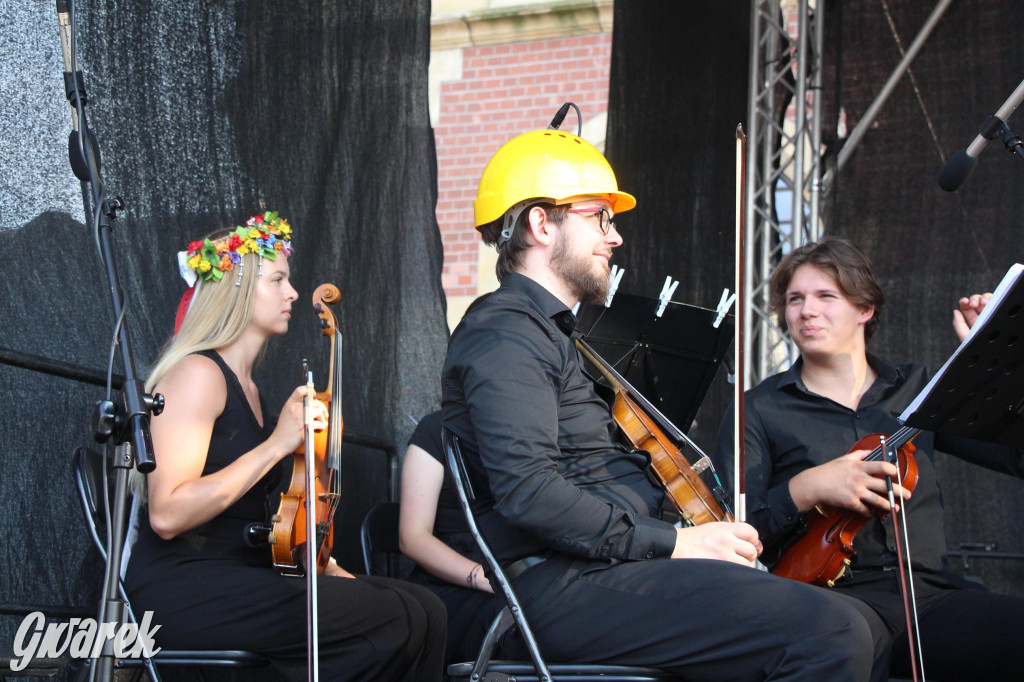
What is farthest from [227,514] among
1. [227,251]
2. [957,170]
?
[957,170]

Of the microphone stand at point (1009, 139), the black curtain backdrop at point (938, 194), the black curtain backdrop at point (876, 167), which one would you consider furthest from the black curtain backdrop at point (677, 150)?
the microphone stand at point (1009, 139)

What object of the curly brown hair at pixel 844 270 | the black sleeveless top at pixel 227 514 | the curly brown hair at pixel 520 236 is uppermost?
the curly brown hair at pixel 520 236

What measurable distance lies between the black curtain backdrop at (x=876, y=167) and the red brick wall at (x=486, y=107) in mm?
4440

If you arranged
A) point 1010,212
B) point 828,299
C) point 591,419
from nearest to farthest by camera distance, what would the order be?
point 591,419
point 828,299
point 1010,212

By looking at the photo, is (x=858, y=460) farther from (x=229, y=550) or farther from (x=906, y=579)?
(x=229, y=550)

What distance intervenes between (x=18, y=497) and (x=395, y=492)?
157cm

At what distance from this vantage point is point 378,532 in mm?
3662

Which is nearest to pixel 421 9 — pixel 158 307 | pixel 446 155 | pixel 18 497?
pixel 158 307

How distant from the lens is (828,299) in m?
3.19

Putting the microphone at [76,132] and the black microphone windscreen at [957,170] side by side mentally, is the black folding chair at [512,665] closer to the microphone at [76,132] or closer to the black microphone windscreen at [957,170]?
the microphone at [76,132]

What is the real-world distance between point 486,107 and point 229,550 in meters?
7.52

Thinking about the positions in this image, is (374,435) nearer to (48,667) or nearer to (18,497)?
(18,497)

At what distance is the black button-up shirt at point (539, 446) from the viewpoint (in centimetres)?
202

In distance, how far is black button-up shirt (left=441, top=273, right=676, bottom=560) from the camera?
202cm
